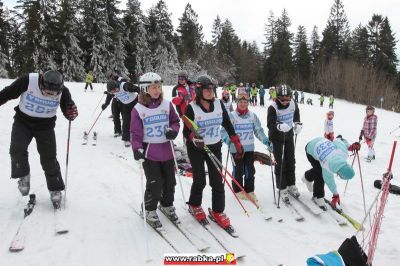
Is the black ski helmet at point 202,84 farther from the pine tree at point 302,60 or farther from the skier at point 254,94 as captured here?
the pine tree at point 302,60

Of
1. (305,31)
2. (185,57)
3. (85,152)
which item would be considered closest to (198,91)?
(85,152)

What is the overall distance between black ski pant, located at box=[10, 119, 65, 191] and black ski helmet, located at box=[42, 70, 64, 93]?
739 millimetres

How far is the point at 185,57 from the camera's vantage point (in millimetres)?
56531

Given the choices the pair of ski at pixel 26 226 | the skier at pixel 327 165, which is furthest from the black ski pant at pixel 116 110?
the skier at pixel 327 165

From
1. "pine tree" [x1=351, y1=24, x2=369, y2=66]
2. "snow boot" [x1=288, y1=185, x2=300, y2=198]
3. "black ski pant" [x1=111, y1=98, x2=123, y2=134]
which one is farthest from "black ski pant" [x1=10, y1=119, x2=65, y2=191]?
"pine tree" [x1=351, y1=24, x2=369, y2=66]

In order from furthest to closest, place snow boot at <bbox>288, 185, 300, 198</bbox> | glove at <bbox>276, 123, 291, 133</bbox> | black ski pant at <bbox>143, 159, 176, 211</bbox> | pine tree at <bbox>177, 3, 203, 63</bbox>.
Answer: pine tree at <bbox>177, 3, 203, 63</bbox> → snow boot at <bbox>288, 185, 300, 198</bbox> → glove at <bbox>276, 123, 291, 133</bbox> → black ski pant at <bbox>143, 159, 176, 211</bbox>

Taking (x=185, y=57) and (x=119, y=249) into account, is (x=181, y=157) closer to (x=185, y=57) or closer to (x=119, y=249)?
(x=119, y=249)

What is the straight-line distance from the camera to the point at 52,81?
16.2ft

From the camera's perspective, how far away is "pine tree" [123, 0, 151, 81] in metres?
47.1

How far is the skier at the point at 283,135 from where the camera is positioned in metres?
6.22

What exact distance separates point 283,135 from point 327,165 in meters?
0.96

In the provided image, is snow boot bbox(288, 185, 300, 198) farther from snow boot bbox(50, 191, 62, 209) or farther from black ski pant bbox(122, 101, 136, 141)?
black ski pant bbox(122, 101, 136, 141)

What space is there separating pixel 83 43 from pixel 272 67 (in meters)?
34.4

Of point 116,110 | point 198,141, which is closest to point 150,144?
point 198,141
